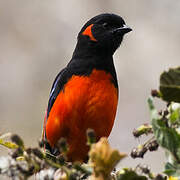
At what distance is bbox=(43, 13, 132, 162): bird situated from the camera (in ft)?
12.8

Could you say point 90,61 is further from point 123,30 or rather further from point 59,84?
point 123,30

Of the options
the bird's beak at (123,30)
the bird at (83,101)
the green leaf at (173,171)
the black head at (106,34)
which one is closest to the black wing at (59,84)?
the bird at (83,101)

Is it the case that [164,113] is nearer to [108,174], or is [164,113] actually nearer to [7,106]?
[108,174]

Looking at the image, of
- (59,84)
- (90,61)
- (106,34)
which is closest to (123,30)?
(106,34)

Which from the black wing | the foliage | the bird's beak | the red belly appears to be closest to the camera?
the foliage

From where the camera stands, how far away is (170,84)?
144 centimetres

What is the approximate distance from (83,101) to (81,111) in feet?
0.29

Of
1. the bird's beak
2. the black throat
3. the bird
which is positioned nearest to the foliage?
the bird

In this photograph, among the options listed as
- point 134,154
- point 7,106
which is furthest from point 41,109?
point 134,154

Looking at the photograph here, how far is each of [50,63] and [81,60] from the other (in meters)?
6.65

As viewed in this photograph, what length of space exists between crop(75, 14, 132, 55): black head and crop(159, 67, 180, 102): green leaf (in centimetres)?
310

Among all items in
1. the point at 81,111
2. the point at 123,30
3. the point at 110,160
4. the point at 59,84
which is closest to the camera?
the point at 110,160

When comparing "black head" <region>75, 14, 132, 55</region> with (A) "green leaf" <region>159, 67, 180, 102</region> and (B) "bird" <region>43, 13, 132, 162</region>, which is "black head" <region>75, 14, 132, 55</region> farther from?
(A) "green leaf" <region>159, 67, 180, 102</region>

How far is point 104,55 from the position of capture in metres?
4.46
